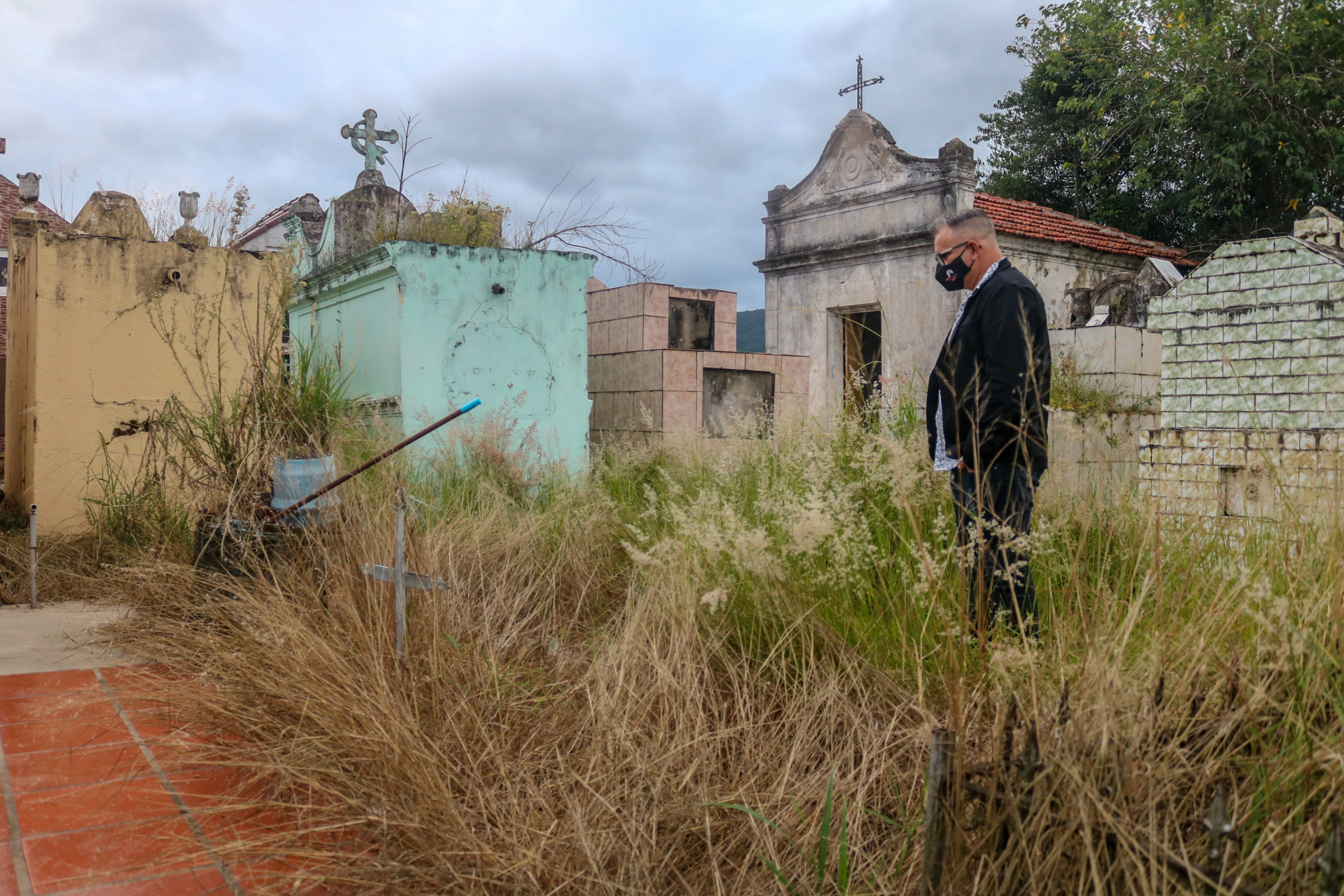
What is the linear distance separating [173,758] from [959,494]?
2.53 m

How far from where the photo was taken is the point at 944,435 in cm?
333

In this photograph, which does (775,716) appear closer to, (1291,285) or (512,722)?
(512,722)

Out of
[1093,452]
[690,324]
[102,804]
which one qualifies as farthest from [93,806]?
[690,324]

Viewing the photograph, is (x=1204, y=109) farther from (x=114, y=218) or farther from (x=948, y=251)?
(x=114, y=218)

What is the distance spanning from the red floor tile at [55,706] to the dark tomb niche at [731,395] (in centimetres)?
641

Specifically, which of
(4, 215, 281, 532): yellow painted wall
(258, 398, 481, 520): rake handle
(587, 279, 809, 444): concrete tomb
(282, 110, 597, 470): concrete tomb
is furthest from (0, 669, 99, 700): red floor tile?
(587, 279, 809, 444): concrete tomb

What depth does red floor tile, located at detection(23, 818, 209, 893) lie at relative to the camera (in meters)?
2.05

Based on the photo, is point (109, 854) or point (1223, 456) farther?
point (1223, 456)

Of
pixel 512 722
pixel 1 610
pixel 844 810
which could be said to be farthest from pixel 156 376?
pixel 844 810

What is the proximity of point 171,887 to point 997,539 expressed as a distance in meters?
2.31

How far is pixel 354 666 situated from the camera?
9.41ft

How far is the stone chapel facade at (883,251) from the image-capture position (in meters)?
13.1

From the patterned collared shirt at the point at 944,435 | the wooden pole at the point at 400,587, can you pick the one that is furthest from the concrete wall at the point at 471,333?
the patterned collared shirt at the point at 944,435

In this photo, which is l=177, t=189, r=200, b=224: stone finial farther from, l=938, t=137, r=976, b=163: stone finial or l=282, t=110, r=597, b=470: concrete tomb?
l=938, t=137, r=976, b=163: stone finial
